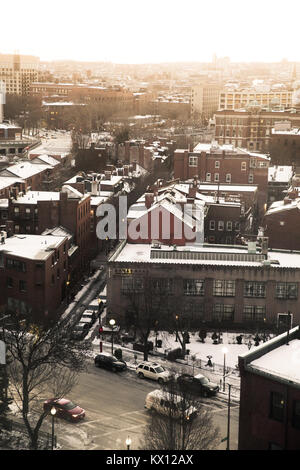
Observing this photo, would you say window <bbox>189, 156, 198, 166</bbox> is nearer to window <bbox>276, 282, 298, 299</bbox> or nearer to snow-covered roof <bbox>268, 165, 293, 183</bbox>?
snow-covered roof <bbox>268, 165, 293, 183</bbox>

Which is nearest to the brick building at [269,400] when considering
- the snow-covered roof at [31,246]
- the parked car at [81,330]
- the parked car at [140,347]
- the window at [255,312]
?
the parked car at [140,347]

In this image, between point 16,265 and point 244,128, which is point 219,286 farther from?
point 244,128

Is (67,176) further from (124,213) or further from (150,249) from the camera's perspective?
(150,249)

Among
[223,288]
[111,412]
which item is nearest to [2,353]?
[111,412]

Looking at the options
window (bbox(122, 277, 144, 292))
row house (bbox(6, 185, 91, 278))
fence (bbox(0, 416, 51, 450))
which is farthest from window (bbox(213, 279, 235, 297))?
fence (bbox(0, 416, 51, 450))

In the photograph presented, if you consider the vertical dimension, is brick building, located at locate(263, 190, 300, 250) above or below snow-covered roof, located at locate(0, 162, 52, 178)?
below

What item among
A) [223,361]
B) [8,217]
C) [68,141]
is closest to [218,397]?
[223,361]

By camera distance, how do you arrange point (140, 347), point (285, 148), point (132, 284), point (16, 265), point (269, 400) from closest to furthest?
1. point (269, 400)
2. point (140, 347)
3. point (132, 284)
4. point (16, 265)
5. point (285, 148)
